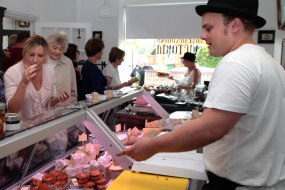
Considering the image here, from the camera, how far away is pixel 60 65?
12.9ft

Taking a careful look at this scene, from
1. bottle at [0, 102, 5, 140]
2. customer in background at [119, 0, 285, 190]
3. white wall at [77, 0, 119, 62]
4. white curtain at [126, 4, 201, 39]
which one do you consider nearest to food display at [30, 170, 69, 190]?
bottle at [0, 102, 5, 140]

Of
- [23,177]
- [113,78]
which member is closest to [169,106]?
[113,78]

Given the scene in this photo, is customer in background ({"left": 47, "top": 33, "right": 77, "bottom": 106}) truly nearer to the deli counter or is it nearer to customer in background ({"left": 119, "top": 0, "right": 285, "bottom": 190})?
the deli counter

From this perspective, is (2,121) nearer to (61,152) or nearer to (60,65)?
(61,152)

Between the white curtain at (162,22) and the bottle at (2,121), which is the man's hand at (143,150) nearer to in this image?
the bottle at (2,121)

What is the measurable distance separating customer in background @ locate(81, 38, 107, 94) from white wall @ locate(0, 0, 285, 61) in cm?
294

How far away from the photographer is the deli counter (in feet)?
4.59

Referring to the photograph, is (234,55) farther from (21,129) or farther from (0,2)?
(0,2)

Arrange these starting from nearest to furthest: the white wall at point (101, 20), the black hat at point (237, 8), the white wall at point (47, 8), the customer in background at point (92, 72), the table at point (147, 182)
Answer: the black hat at point (237, 8)
the table at point (147, 182)
the customer in background at point (92, 72)
the white wall at point (47, 8)
the white wall at point (101, 20)

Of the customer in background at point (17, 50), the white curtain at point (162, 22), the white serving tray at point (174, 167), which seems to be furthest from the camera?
the white curtain at point (162, 22)

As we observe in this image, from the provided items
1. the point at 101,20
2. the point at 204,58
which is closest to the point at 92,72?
the point at 101,20

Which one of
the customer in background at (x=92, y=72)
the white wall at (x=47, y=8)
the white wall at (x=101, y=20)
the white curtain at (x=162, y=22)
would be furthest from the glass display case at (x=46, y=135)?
the white wall at (x=101, y=20)

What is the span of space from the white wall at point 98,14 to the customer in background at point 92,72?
2.94 meters

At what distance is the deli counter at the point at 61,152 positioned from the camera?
4.59 ft
